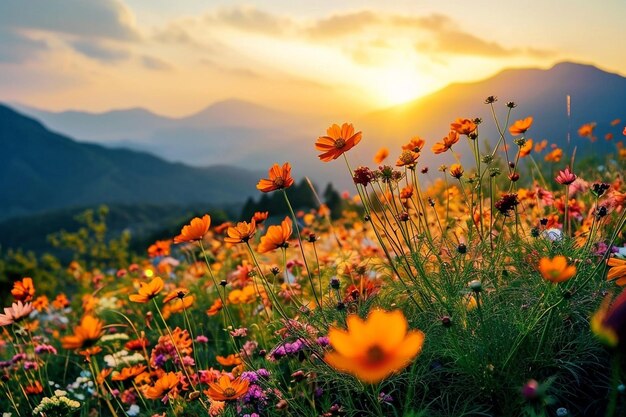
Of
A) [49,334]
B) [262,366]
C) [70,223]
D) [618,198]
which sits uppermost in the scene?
[618,198]

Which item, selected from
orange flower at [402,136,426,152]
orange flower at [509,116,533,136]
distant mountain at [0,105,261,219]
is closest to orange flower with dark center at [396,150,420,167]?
orange flower at [402,136,426,152]

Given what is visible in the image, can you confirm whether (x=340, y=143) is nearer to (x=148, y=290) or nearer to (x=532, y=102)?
(x=148, y=290)

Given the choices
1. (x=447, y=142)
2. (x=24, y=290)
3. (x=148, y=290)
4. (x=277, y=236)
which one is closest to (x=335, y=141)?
(x=277, y=236)

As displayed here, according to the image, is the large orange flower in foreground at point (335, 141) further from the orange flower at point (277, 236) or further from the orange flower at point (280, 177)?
the orange flower at point (277, 236)

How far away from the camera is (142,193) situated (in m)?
151

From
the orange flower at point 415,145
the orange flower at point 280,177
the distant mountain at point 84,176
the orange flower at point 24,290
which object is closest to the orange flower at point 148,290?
the orange flower at point 280,177

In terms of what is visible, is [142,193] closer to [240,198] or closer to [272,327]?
[240,198]

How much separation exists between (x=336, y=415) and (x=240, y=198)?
161092mm

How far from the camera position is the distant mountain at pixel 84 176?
154 metres

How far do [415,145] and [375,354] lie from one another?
5.83 ft

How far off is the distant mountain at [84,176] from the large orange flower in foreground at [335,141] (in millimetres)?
150710

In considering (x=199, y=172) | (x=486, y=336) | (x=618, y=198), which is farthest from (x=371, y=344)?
(x=199, y=172)

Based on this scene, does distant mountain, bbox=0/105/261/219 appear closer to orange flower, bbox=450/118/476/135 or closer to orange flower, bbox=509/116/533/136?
orange flower, bbox=509/116/533/136

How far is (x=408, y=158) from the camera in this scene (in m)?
2.44
